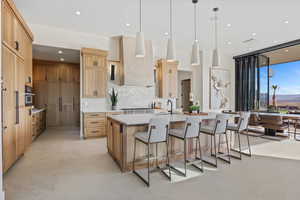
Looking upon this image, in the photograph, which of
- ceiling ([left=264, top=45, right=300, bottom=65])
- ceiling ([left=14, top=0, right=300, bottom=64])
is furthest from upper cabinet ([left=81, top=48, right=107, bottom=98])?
ceiling ([left=264, top=45, right=300, bottom=65])

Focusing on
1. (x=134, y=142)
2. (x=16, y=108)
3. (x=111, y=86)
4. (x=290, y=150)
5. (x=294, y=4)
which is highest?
(x=294, y=4)

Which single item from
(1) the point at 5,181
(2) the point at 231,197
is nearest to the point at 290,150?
(2) the point at 231,197

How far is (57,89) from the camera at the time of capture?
23.3 ft

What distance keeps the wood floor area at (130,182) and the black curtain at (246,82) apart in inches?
176

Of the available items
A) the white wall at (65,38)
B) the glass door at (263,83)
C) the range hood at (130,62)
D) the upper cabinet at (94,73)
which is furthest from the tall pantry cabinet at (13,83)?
the glass door at (263,83)

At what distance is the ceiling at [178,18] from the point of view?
3562 mm

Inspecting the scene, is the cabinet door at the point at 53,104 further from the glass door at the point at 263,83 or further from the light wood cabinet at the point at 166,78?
the glass door at the point at 263,83

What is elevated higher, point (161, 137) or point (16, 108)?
point (16, 108)

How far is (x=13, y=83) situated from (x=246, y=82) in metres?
8.05

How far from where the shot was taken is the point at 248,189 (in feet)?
7.34

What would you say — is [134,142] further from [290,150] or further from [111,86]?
[290,150]

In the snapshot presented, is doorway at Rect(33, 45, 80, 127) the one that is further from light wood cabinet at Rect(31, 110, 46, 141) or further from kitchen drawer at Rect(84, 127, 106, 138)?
kitchen drawer at Rect(84, 127, 106, 138)

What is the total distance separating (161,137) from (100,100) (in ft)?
11.6

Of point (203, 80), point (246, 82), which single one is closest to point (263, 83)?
point (246, 82)
